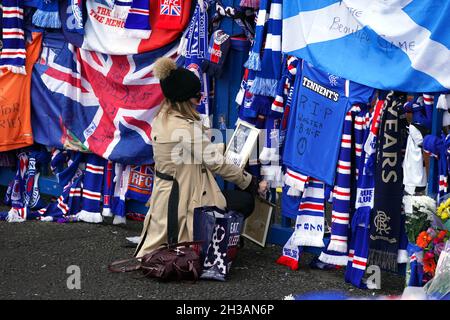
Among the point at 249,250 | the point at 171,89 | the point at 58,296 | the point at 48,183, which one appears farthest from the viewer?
the point at 48,183

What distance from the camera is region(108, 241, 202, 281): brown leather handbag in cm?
617

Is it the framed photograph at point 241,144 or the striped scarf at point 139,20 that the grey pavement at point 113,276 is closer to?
the framed photograph at point 241,144

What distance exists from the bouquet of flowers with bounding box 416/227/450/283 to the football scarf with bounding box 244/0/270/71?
1.87 m

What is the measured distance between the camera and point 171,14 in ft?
23.6

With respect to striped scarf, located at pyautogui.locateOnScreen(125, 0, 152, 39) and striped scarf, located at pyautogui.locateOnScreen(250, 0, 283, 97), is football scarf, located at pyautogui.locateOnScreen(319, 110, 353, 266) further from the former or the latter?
striped scarf, located at pyautogui.locateOnScreen(125, 0, 152, 39)

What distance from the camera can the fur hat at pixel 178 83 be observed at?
639cm

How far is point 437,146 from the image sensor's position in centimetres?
555

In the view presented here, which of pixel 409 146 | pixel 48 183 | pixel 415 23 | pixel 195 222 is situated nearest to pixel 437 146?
pixel 409 146

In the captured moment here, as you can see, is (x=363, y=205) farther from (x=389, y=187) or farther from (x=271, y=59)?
(x=271, y=59)

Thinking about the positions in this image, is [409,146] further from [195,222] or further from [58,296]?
[58,296]

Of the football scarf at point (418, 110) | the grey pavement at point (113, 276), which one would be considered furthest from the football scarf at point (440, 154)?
the grey pavement at point (113, 276)

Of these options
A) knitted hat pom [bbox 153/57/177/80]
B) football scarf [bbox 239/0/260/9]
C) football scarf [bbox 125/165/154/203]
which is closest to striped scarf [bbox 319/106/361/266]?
football scarf [bbox 239/0/260/9]

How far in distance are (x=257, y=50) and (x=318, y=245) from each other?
1495mm

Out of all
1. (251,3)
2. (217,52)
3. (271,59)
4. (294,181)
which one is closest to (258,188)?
(294,181)
